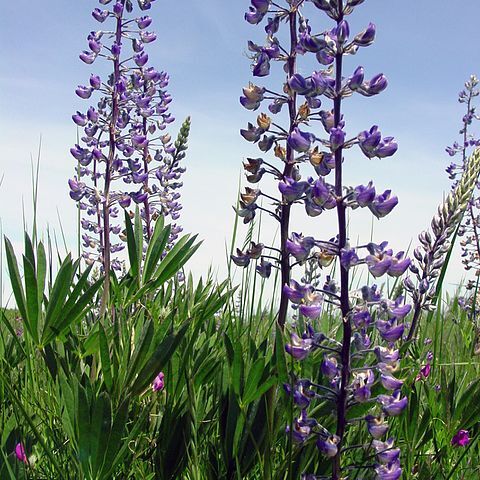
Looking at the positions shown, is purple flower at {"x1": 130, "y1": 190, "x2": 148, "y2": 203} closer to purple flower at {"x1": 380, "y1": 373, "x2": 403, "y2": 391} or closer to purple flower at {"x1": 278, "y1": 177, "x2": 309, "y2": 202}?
purple flower at {"x1": 278, "y1": 177, "x2": 309, "y2": 202}

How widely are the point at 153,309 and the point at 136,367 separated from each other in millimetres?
930

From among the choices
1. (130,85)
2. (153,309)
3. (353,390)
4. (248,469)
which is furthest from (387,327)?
(130,85)

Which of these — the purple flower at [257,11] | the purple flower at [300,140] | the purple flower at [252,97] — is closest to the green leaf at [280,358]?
the purple flower at [300,140]

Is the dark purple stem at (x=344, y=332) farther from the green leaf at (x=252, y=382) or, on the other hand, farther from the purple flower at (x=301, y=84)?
the green leaf at (x=252, y=382)

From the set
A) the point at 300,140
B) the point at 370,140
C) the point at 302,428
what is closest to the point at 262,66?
the point at 300,140

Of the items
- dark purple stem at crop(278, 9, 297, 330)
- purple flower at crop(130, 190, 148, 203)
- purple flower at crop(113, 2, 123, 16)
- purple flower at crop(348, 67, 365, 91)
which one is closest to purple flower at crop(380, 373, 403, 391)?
dark purple stem at crop(278, 9, 297, 330)

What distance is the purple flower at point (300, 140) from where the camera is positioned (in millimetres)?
1983

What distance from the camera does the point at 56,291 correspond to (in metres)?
2.58

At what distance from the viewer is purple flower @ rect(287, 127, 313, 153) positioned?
6.51ft

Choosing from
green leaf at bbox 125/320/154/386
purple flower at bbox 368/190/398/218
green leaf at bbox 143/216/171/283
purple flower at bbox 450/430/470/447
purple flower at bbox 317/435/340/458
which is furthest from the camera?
green leaf at bbox 143/216/171/283

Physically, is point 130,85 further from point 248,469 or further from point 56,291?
point 248,469

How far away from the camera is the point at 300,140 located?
1.99 m

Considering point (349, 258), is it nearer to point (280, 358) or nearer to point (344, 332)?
point (344, 332)

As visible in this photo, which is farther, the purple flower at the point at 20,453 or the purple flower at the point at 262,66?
the purple flower at the point at 262,66
